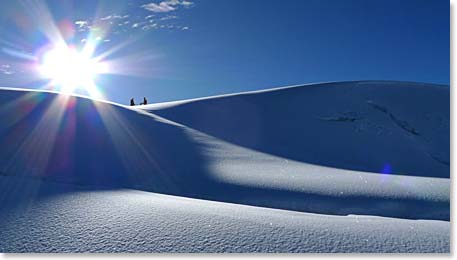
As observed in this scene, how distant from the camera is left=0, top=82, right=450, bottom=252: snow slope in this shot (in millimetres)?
1418

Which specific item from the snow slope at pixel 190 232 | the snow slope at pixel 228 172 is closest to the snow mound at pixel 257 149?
the snow slope at pixel 228 172

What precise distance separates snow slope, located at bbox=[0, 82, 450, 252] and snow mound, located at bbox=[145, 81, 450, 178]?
1.4 inches

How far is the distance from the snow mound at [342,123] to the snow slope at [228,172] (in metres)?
0.04

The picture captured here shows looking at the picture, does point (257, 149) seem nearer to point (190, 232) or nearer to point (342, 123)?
point (342, 123)

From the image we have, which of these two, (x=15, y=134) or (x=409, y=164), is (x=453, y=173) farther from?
(x=15, y=134)

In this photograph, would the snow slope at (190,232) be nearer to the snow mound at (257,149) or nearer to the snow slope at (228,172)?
the snow slope at (228,172)

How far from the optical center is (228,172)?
10.2ft

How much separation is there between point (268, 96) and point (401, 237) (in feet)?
21.9

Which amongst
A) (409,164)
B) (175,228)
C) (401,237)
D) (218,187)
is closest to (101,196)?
(175,228)

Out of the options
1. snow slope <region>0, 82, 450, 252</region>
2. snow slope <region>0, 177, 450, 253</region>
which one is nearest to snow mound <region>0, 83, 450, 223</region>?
snow slope <region>0, 82, 450, 252</region>

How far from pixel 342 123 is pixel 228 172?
3803 millimetres

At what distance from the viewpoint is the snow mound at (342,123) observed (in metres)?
4.55

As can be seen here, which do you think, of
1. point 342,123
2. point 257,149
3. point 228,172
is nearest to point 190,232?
point 228,172

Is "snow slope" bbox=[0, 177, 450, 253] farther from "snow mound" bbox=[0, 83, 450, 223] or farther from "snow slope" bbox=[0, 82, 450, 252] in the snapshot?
"snow mound" bbox=[0, 83, 450, 223]
